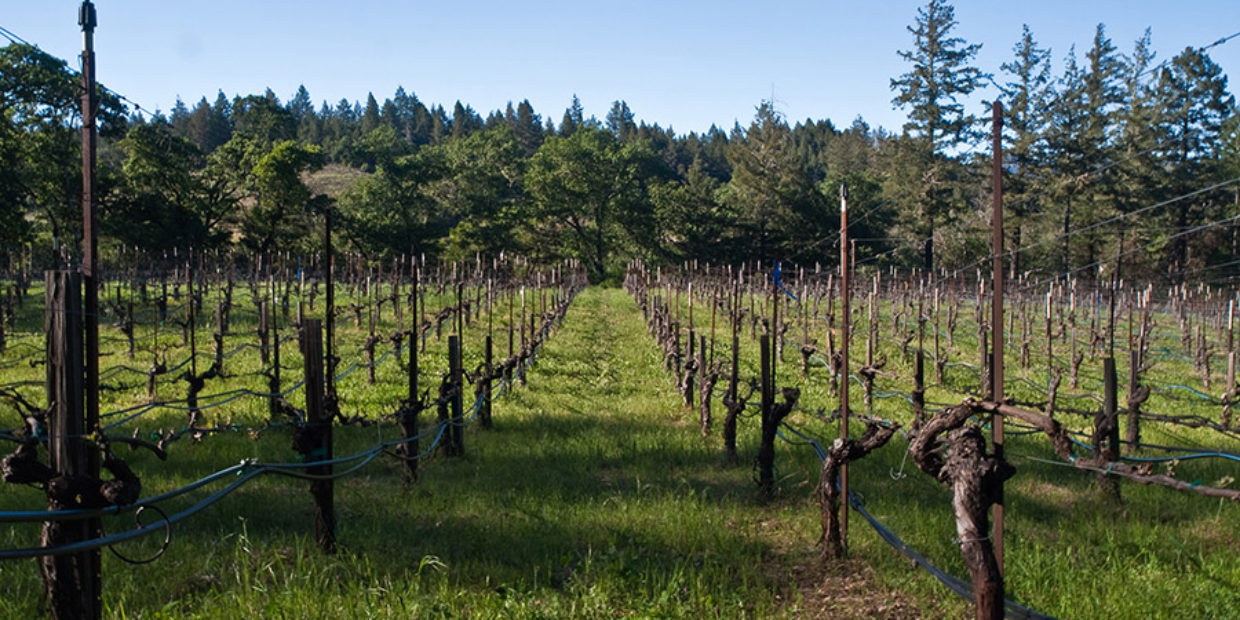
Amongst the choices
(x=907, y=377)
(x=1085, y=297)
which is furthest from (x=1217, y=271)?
(x=907, y=377)

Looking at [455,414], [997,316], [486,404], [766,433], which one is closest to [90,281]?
[997,316]

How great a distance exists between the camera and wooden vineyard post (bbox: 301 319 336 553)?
5910 mm

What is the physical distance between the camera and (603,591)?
17.7ft

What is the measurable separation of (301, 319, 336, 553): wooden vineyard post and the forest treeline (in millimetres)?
24527

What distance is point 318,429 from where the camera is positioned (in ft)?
19.5

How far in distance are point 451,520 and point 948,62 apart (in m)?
51.0

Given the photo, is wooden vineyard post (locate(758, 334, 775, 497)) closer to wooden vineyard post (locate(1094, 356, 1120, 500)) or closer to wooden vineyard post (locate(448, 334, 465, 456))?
wooden vineyard post (locate(1094, 356, 1120, 500))

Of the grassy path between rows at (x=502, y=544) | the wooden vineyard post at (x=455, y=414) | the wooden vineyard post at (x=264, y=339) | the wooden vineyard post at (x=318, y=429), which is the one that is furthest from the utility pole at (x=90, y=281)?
the wooden vineyard post at (x=264, y=339)

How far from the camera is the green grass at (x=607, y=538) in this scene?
5.26 m

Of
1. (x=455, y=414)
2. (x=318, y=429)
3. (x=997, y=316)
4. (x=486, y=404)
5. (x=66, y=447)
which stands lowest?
(x=486, y=404)

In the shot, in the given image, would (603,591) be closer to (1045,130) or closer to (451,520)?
(451,520)

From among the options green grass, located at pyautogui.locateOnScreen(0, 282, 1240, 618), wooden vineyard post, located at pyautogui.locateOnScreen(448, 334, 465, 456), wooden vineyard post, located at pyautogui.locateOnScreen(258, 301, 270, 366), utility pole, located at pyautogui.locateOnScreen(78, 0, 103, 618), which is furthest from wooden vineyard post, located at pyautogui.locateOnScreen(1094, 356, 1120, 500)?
wooden vineyard post, located at pyautogui.locateOnScreen(258, 301, 270, 366)

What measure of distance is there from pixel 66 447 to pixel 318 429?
2300mm

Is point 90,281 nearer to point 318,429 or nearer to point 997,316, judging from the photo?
point 318,429
